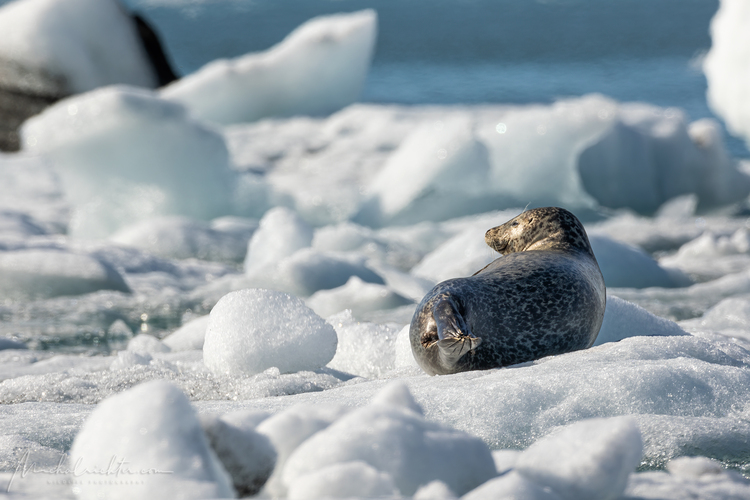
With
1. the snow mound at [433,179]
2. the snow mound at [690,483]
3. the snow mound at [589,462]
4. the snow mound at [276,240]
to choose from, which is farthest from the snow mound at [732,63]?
the snow mound at [589,462]

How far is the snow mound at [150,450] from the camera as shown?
52.4 inches

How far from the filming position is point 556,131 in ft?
28.8

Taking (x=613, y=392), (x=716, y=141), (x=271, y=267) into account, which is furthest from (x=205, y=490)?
(x=716, y=141)

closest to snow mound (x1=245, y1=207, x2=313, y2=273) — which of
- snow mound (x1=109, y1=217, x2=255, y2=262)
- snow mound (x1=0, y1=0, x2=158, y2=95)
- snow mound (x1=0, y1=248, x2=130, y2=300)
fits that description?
snow mound (x1=109, y1=217, x2=255, y2=262)

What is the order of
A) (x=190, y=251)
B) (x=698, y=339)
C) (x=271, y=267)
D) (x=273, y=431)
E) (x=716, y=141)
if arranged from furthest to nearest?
(x=716, y=141), (x=190, y=251), (x=271, y=267), (x=698, y=339), (x=273, y=431)

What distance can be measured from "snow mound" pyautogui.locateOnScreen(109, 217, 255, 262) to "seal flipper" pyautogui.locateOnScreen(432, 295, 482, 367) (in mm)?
4937

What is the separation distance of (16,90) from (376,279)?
27.8ft

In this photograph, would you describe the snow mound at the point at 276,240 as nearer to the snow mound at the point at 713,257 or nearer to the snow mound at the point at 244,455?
the snow mound at the point at 713,257

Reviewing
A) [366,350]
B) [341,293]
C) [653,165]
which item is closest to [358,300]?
[341,293]

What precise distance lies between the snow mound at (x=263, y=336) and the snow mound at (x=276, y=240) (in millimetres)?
3232

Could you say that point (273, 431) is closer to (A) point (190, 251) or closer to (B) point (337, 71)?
(A) point (190, 251)

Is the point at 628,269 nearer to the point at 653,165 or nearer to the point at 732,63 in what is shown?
the point at 653,165

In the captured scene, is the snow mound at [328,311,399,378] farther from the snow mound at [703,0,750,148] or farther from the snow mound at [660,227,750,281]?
the snow mound at [703,0,750,148]

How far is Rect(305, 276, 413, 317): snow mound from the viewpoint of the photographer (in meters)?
4.83
